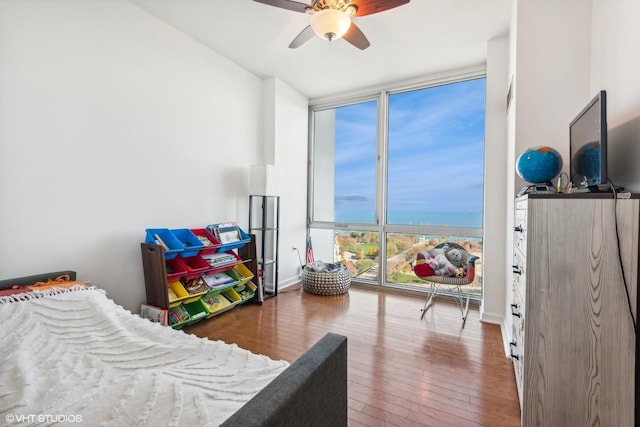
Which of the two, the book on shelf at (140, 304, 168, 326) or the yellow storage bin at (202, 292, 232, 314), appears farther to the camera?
the yellow storage bin at (202, 292, 232, 314)

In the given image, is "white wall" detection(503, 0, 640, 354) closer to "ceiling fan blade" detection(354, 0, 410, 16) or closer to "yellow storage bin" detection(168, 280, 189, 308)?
"ceiling fan blade" detection(354, 0, 410, 16)

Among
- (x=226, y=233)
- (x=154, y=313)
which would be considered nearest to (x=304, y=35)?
(x=226, y=233)

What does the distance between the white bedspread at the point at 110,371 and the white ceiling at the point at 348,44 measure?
2.53 metres

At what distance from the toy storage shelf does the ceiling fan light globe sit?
6.74 feet

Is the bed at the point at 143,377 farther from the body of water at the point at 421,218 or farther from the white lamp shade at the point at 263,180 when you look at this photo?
the body of water at the point at 421,218

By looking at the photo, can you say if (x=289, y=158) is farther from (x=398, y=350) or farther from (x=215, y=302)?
(x=398, y=350)

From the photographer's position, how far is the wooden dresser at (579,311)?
1.21 m

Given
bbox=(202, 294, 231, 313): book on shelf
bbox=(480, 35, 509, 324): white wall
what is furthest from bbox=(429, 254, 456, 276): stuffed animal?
bbox=(202, 294, 231, 313): book on shelf

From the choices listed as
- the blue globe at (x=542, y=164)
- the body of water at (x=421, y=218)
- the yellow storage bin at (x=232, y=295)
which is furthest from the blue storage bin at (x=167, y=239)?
the blue globe at (x=542, y=164)

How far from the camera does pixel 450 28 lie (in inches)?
107

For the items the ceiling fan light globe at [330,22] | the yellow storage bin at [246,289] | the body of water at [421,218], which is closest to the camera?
the ceiling fan light globe at [330,22]

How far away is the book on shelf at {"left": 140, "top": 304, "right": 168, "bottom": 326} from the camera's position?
2.39 m

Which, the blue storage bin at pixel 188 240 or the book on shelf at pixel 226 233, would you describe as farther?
the book on shelf at pixel 226 233

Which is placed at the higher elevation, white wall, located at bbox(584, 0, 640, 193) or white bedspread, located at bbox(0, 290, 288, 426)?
white wall, located at bbox(584, 0, 640, 193)
